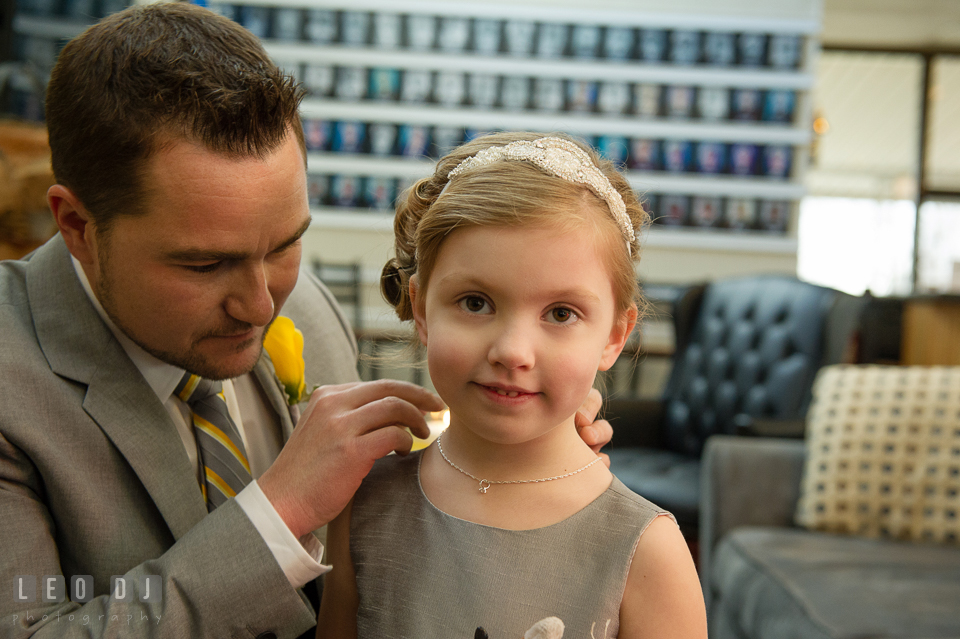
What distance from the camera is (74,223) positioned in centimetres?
106

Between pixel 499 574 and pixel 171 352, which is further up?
pixel 171 352

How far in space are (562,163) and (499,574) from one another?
0.51m

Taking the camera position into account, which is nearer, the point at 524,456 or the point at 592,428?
the point at 524,456

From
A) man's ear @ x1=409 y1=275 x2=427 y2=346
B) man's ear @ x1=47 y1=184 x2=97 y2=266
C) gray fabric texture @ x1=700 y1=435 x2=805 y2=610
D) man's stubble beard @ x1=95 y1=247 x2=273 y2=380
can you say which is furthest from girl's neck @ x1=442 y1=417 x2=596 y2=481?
gray fabric texture @ x1=700 y1=435 x2=805 y2=610

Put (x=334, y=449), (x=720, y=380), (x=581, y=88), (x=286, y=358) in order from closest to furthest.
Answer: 1. (x=334, y=449)
2. (x=286, y=358)
3. (x=720, y=380)
4. (x=581, y=88)

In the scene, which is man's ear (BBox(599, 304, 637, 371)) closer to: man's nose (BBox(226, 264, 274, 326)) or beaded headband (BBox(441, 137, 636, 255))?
beaded headband (BBox(441, 137, 636, 255))

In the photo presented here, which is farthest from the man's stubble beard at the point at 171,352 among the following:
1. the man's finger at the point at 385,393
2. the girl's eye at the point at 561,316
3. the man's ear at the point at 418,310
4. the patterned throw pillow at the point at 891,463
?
the patterned throw pillow at the point at 891,463

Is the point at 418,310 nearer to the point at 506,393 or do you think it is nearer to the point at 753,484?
the point at 506,393

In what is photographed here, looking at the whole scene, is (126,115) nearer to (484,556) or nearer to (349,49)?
(484,556)

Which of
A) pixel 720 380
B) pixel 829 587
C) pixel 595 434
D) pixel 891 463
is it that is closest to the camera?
pixel 595 434

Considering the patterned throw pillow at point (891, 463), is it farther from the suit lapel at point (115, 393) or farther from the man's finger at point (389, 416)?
the suit lapel at point (115, 393)

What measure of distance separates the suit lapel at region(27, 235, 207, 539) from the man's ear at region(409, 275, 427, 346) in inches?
15.1

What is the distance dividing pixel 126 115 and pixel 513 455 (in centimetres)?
66

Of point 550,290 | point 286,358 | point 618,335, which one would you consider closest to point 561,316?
point 550,290
